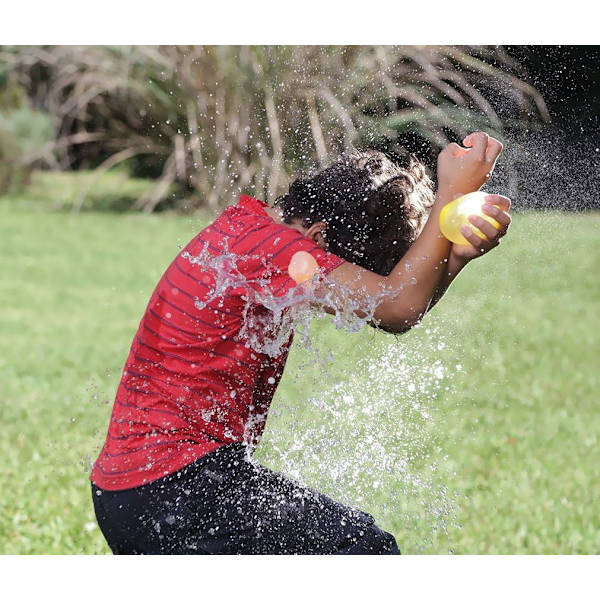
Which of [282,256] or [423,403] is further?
[423,403]

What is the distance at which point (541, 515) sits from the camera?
365cm

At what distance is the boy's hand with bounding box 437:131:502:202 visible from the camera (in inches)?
84.7

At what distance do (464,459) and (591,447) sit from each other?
70cm

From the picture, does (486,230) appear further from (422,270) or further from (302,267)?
(302,267)

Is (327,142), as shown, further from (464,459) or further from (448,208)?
(448,208)

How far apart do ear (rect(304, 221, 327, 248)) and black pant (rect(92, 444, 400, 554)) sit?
53 centimetres

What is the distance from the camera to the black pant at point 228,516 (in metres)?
2.22

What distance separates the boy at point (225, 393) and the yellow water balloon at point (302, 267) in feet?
0.04

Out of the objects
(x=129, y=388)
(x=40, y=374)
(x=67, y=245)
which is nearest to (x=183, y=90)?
(x=67, y=245)

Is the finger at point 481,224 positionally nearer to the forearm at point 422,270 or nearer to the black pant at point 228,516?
the forearm at point 422,270

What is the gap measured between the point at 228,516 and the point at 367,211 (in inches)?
32.3

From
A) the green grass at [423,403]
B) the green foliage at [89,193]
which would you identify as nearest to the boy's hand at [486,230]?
the green grass at [423,403]

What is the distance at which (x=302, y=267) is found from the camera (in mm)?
2129

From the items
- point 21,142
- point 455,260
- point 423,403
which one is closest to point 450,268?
point 455,260
